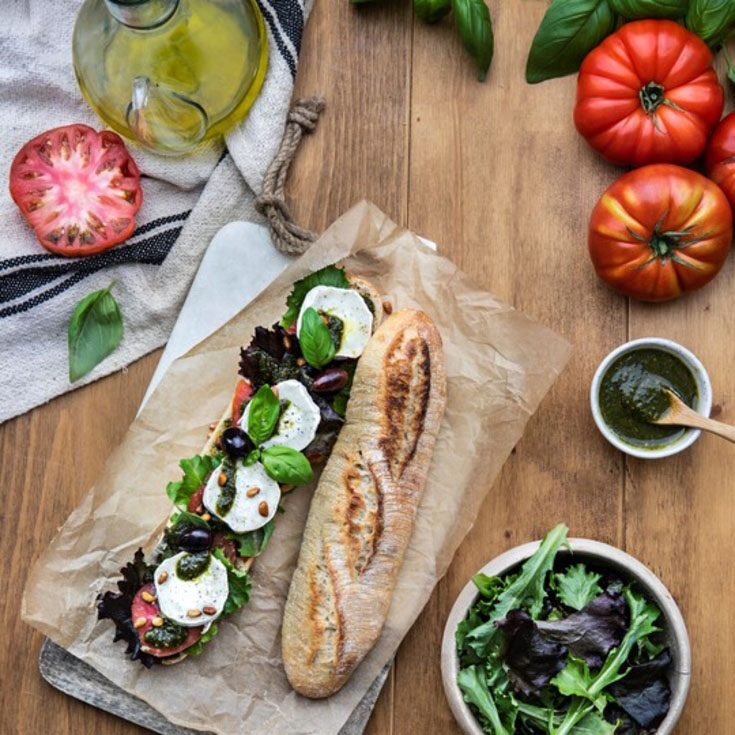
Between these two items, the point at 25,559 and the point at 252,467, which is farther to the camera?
the point at 25,559

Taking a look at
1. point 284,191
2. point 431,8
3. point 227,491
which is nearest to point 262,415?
point 227,491

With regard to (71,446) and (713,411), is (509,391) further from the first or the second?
(71,446)

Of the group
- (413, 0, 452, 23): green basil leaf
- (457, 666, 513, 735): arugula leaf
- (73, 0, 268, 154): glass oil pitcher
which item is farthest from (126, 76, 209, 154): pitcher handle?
(457, 666, 513, 735): arugula leaf

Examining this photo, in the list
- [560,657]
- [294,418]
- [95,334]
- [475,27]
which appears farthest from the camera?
[95,334]

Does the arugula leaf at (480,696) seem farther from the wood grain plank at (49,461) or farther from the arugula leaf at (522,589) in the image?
the wood grain plank at (49,461)

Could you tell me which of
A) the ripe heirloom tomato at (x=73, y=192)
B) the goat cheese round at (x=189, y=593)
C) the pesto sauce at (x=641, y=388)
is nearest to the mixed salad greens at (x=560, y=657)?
the pesto sauce at (x=641, y=388)

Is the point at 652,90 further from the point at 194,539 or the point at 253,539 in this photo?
the point at 194,539

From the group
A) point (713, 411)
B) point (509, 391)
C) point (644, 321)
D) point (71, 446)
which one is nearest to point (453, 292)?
point (509, 391)
